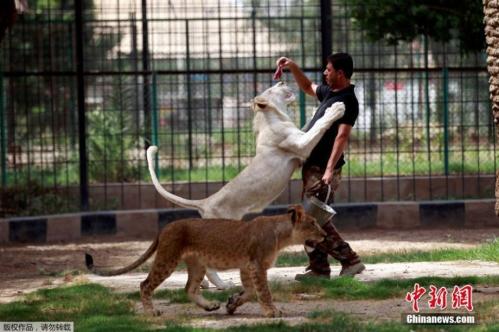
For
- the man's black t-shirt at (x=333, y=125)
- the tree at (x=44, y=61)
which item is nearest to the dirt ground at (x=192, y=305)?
the man's black t-shirt at (x=333, y=125)

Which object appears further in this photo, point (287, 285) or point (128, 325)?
point (287, 285)

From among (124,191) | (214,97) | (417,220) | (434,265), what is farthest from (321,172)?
(214,97)

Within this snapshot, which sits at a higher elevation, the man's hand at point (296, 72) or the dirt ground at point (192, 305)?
the man's hand at point (296, 72)

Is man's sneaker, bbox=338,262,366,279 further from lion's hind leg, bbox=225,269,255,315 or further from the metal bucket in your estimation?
lion's hind leg, bbox=225,269,255,315

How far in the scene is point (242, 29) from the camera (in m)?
18.6

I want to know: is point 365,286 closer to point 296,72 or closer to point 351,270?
point 351,270

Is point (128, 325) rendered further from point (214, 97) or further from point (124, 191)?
point (214, 97)

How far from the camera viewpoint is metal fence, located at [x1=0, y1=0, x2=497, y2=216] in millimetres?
16109

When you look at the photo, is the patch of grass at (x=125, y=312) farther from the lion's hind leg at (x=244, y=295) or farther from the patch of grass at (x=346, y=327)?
the lion's hind leg at (x=244, y=295)

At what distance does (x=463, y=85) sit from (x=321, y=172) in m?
7.27

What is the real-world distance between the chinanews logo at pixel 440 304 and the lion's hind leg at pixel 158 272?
1.64 meters

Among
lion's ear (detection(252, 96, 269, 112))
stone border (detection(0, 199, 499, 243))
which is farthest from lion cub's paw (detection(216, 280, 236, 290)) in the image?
stone border (detection(0, 199, 499, 243))

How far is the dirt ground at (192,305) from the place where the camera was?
8.65 m

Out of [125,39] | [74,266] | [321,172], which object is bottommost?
[74,266]
